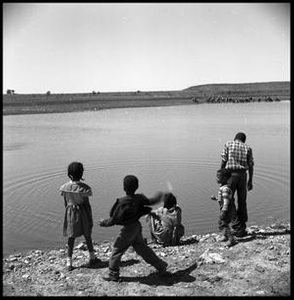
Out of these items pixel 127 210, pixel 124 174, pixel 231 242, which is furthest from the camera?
pixel 124 174

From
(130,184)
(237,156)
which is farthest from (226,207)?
(130,184)

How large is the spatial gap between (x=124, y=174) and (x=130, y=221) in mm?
7286

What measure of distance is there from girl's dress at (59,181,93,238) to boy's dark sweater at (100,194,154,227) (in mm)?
659

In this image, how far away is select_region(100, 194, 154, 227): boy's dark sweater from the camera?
573 cm

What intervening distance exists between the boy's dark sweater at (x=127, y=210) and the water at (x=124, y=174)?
2.40 m

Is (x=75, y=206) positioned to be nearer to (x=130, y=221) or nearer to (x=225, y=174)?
(x=130, y=221)

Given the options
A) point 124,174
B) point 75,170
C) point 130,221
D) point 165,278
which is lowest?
point 165,278

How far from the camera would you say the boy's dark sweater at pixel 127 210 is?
5734 mm

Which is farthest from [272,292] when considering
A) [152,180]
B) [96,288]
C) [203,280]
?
[152,180]

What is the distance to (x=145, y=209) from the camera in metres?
5.84

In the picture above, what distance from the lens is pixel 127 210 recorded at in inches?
226

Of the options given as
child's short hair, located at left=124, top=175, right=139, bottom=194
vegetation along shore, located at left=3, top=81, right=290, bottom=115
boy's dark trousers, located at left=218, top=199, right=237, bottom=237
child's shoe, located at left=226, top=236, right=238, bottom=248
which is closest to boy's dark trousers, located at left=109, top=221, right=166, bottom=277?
child's short hair, located at left=124, top=175, right=139, bottom=194

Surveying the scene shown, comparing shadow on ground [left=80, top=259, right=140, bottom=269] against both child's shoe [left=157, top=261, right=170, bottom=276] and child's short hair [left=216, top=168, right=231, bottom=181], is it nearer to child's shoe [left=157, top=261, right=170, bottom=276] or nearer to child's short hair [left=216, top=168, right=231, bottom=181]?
child's shoe [left=157, top=261, right=170, bottom=276]

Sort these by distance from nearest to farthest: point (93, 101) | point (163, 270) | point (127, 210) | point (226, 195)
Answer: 1. point (127, 210)
2. point (163, 270)
3. point (226, 195)
4. point (93, 101)
